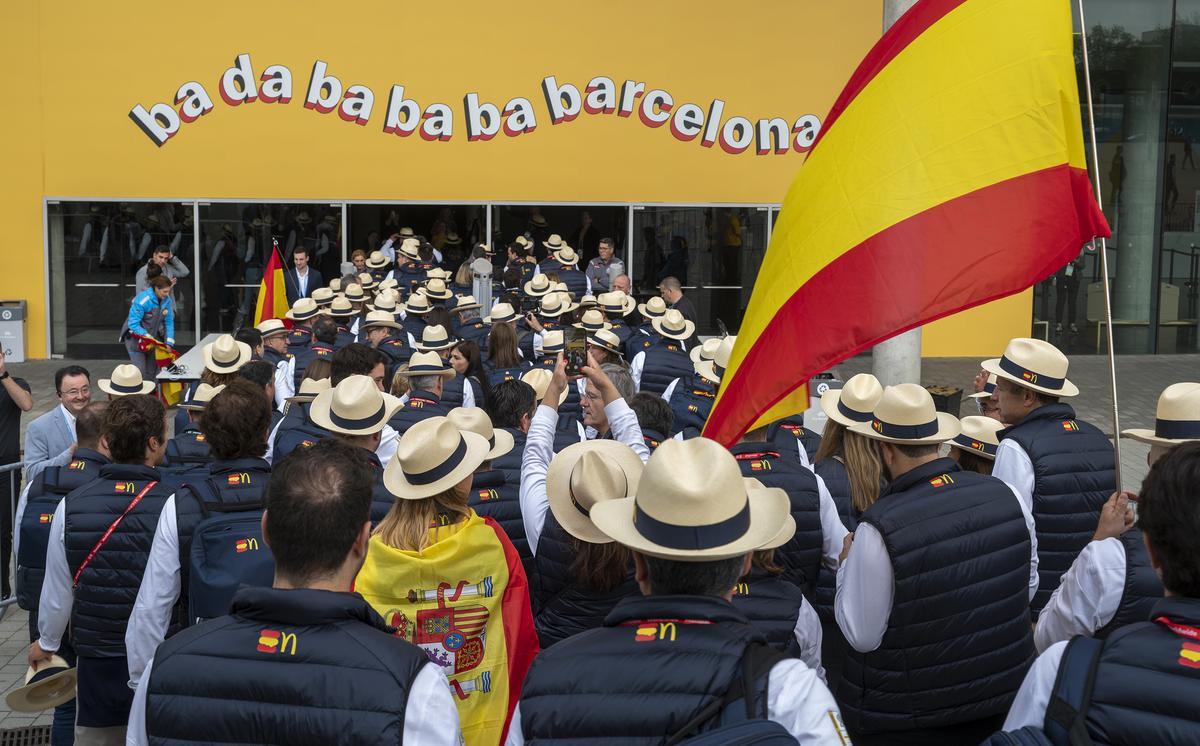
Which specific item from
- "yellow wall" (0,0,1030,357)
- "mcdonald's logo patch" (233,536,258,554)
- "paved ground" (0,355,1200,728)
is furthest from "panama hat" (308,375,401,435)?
"yellow wall" (0,0,1030,357)

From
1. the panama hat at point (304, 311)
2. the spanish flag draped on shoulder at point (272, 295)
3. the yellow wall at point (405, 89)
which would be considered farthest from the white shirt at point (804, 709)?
the yellow wall at point (405, 89)

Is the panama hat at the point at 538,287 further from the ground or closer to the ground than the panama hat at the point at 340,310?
further from the ground

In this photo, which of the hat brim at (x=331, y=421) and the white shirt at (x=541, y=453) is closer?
the white shirt at (x=541, y=453)

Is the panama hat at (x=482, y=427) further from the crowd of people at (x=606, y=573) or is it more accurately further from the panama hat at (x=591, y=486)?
the panama hat at (x=591, y=486)

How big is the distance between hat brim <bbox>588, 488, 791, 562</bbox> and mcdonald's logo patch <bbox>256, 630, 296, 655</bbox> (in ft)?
2.43

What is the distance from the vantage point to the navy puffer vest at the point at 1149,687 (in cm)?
261

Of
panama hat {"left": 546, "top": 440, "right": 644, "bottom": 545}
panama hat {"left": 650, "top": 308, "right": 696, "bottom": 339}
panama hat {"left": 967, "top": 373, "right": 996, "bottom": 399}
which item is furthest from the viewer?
panama hat {"left": 650, "top": 308, "right": 696, "bottom": 339}

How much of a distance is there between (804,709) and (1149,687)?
0.75 m

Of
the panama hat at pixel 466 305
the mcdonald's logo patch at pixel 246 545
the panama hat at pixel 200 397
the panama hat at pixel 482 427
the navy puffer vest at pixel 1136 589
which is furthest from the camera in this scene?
the panama hat at pixel 466 305

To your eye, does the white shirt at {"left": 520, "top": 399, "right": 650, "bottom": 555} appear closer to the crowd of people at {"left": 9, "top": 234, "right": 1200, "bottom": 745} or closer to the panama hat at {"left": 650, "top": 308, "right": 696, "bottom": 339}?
the crowd of people at {"left": 9, "top": 234, "right": 1200, "bottom": 745}

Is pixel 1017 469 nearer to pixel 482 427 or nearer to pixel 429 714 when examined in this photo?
pixel 482 427

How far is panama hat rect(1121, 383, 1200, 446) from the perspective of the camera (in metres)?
4.57

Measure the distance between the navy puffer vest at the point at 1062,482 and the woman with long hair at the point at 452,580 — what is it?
255 centimetres

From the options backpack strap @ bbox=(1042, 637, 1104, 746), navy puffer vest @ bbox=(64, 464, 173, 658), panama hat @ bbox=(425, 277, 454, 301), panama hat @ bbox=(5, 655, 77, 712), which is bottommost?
panama hat @ bbox=(5, 655, 77, 712)
